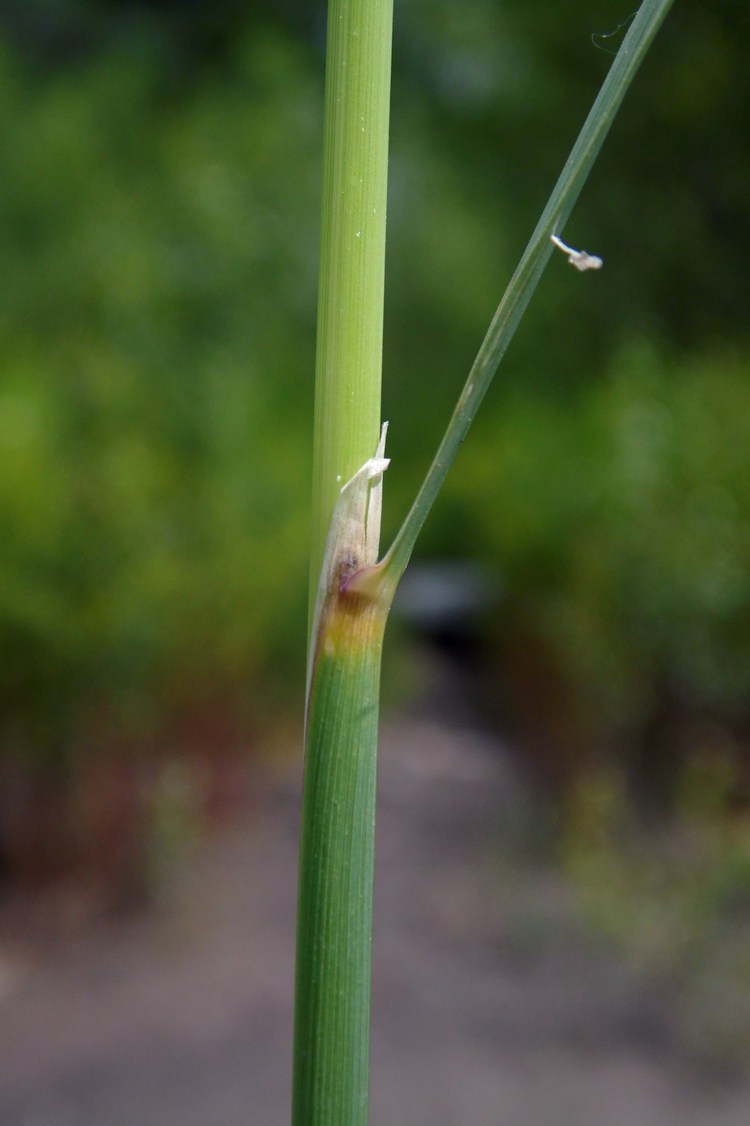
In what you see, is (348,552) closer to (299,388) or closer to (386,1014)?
(386,1014)

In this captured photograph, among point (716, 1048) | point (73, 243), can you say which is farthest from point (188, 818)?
point (73, 243)

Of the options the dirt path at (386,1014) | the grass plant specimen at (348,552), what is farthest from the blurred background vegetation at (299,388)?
→ the grass plant specimen at (348,552)

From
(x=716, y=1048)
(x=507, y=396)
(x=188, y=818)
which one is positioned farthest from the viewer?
(x=507, y=396)

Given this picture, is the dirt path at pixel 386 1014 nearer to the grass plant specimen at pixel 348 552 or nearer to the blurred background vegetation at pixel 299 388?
the blurred background vegetation at pixel 299 388

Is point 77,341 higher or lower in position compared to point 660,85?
lower

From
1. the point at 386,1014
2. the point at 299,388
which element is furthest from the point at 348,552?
the point at 299,388

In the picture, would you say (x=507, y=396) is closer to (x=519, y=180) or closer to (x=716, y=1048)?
(x=519, y=180)
